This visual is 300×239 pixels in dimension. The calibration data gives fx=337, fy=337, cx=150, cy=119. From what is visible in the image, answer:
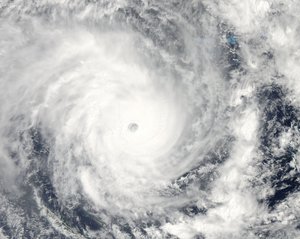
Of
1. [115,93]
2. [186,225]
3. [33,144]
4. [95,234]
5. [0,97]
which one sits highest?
[115,93]

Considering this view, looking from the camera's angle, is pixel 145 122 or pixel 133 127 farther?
pixel 133 127

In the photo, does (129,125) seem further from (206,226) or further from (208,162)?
(206,226)

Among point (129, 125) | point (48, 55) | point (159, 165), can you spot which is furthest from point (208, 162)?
point (48, 55)

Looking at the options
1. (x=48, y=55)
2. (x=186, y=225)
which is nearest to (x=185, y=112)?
(x=186, y=225)

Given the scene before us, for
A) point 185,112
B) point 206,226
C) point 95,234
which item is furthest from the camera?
point 95,234

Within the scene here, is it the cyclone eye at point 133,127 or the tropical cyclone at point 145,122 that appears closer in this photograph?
the tropical cyclone at point 145,122

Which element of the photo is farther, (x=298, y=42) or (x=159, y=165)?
(x=159, y=165)

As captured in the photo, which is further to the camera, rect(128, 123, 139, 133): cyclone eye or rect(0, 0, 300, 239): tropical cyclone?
rect(128, 123, 139, 133): cyclone eye

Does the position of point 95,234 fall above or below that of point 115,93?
below

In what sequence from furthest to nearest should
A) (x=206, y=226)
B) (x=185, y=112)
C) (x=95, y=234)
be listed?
(x=95, y=234) < (x=185, y=112) < (x=206, y=226)

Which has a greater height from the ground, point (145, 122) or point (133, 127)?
point (145, 122)
